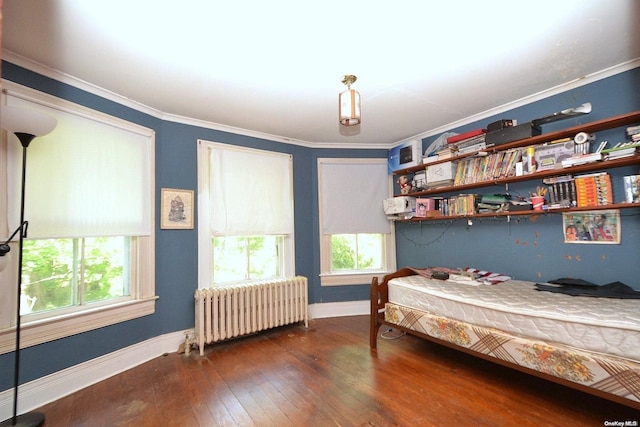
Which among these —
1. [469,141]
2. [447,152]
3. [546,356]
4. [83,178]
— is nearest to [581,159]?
[469,141]

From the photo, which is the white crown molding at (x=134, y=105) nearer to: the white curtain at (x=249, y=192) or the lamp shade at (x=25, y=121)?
the white curtain at (x=249, y=192)

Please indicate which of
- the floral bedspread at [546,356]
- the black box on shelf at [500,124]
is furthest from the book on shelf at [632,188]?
the floral bedspread at [546,356]

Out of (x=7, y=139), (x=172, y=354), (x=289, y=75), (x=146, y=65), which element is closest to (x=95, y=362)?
(x=172, y=354)

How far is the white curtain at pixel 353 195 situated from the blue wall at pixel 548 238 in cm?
72

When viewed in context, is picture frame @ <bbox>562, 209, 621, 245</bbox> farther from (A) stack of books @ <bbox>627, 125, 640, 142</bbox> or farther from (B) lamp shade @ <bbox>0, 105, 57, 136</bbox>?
(B) lamp shade @ <bbox>0, 105, 57, 136</bbox>

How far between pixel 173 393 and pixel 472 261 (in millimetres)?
3255

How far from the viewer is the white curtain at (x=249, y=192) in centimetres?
354

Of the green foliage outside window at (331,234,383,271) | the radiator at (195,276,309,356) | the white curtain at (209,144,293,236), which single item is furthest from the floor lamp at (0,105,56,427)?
the green foliage outside window at (331,234,383,271)

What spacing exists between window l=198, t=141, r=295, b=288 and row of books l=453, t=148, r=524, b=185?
6.86ft

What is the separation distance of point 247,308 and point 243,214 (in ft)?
3.53

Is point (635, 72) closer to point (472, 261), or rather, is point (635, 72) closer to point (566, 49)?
point (566, 49)

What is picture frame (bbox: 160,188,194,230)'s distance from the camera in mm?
3189

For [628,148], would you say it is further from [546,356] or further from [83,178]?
[83,178]

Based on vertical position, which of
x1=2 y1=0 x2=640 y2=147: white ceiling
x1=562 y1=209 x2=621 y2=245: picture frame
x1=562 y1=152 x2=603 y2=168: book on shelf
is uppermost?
x1=2 y1=0 x2=640 y2=147: white ceiling
